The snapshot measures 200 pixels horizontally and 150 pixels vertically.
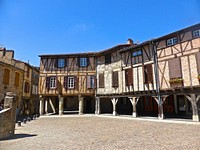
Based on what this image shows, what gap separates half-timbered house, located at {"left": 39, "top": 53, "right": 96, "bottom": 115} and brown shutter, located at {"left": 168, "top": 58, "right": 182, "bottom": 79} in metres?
9.45

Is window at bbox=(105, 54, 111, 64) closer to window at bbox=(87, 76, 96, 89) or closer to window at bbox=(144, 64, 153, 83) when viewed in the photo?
window at bbox=(87, 76, 96, 89)

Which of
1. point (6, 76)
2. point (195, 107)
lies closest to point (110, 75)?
point (195, 107)

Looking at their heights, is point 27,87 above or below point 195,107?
above

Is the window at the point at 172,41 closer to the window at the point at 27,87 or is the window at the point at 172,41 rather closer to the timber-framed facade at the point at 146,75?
the timber-framed facade at the point at 146,75

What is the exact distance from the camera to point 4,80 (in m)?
16.4

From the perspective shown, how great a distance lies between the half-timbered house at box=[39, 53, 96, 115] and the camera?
1941 centimetres

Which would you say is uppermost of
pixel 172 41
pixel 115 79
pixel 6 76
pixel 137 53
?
pixel 172 41

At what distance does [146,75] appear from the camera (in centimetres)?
1469

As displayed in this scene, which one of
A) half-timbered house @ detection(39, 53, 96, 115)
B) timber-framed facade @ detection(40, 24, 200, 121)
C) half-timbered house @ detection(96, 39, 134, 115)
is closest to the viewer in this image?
timber-framed facade @ detection(40, 24, 200, 121)

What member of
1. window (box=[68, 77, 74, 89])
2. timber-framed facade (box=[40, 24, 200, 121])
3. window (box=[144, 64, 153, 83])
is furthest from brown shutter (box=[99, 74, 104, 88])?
window (box=[144, 64, 153, 83])

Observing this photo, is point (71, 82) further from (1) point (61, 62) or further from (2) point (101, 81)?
(2) point (101, 81)

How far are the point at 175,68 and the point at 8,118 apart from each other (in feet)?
38.5

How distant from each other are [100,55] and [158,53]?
25.6 ft

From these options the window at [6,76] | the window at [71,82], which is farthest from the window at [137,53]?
the window at [6,76]
